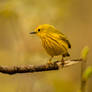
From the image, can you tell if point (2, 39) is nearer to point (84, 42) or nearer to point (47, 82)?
point (84, 42)

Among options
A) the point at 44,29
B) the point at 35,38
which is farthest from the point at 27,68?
the point at 35,38

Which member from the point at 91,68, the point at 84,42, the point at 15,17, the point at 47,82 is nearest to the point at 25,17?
the point at 15,17

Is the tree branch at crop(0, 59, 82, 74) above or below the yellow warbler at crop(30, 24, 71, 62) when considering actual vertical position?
below

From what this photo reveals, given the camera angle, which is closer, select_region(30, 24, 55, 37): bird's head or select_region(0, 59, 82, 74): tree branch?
select_region(0, 59, 82, 74): tree branch

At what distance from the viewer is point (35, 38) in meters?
3.44

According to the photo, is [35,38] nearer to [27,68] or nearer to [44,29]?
[44,29]

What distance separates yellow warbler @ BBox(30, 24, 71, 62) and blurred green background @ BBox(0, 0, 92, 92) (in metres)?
0.21

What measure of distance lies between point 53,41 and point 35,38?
156cm

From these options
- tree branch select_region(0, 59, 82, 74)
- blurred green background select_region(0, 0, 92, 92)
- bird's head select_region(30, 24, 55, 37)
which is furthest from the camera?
blurred green background select_region(0, 0, 92, 92)

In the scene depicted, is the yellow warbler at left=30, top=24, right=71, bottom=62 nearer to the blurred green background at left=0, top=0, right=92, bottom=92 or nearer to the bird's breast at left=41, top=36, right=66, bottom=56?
the bird's breast at left=41, top=36, right=66, bottom=56

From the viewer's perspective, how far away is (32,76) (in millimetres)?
2482

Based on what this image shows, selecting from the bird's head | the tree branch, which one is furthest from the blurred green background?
the bird's head

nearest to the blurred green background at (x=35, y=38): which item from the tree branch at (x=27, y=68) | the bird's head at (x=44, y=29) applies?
the tree branch at (x=27, y=68)

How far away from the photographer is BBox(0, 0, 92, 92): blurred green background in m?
2.19
